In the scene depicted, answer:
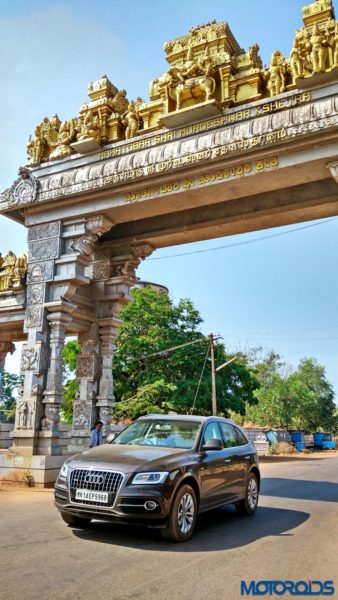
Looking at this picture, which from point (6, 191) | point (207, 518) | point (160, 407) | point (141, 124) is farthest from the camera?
point (160, 407)

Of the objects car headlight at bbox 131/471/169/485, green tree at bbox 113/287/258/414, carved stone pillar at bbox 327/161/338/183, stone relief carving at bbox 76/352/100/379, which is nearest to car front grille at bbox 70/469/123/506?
car headlight at bbox 131/471/169/485

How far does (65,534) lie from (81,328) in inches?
291

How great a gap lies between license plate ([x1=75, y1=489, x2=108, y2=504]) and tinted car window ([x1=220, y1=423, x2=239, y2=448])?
7.68 feet

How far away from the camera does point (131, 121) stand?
11156 millimetres

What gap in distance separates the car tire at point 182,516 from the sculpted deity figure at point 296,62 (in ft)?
23.8

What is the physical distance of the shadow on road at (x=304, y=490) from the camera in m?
10.4

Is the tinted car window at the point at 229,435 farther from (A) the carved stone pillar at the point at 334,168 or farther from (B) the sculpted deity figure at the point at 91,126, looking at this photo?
(B) the sculpted deity figure at the point at 91,126

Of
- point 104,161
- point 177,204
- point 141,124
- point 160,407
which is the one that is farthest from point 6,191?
point 160,407

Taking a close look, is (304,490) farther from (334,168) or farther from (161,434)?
(334,168)

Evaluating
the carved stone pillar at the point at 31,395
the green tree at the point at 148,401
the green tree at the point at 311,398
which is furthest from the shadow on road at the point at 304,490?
the green tree at the point at 311,398

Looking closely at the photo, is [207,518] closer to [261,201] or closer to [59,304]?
[59,304]

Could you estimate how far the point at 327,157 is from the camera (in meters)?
8.66

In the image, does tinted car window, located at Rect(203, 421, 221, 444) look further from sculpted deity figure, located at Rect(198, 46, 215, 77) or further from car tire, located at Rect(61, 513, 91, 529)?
sculpted deity figure, located at Rect(198, 46, 215, 77)

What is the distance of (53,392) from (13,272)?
362 centimetres
